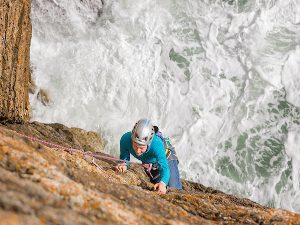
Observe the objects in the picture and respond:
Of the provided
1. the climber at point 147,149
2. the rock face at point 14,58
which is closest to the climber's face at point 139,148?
the climber at point 147,149

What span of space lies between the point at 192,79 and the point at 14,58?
1104 centimetres


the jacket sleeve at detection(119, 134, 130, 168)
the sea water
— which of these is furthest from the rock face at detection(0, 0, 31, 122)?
the sea water

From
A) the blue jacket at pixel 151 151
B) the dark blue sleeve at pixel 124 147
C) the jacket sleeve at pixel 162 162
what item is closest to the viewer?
the jacket sleeve at pixel 162 162

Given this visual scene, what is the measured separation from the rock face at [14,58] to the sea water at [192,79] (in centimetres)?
697

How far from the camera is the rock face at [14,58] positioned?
8492mm

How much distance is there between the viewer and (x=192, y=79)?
1888 centimetres

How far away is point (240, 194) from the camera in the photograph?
15.6 m

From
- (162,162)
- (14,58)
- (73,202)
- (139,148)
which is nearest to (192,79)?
(14,58)

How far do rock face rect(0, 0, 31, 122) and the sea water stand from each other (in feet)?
22.9

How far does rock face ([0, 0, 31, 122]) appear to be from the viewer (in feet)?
27.9

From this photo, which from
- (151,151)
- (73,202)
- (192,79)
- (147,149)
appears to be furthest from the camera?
(192,79)

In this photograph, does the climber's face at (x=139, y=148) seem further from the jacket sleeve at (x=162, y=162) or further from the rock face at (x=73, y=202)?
the rock face at (x=73, y=202)

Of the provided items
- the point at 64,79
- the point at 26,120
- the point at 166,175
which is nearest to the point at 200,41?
the point at 64,79

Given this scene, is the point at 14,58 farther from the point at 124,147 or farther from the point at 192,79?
the point at 192,79
